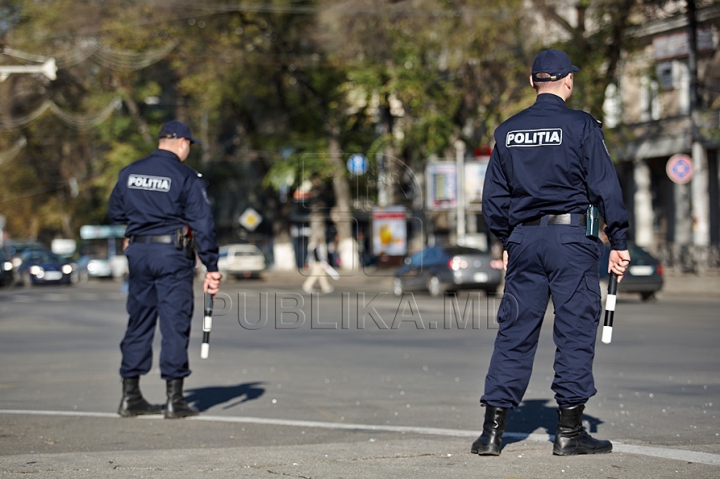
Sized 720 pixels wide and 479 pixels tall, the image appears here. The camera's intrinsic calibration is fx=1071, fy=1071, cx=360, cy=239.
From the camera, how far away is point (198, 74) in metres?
41.2

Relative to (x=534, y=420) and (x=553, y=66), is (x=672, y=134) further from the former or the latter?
(x=553, y=66)

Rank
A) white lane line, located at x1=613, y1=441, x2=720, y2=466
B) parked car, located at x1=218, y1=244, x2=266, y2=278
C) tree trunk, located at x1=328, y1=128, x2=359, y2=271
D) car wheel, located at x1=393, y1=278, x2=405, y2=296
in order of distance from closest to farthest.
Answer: white lane line, located at x1=613, y1=441, x2=720, y2=466
car wheel, located at x1=393, y1=278, x2=405, y2=296
tree trunk, located at x1=328, y1=128, x2=359, y2=271
parked car, located at x1=218, y1=244, x2=266, y2=278

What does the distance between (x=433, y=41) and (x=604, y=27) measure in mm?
5368

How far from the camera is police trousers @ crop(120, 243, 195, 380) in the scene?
7.45 meters

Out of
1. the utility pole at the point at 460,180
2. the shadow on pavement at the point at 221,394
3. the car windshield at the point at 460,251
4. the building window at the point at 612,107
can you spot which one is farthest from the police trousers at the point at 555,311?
the utility pole at the point at 460,180

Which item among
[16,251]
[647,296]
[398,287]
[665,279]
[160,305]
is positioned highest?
[16,251]

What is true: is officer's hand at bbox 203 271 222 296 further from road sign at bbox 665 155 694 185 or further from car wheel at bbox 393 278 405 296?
road sign at bbox 665 155 694 185

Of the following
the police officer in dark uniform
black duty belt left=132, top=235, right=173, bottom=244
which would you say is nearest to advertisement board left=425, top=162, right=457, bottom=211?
the police officer in dark uniform

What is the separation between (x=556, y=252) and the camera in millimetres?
5520

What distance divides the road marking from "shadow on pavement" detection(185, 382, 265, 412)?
0.72m

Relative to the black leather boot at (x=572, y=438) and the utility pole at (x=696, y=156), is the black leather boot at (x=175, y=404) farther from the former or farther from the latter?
the utility pole at (x=696, y=156)

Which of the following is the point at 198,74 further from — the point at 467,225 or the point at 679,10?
the point at 679,10

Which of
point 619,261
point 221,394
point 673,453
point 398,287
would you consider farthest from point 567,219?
point 398,287

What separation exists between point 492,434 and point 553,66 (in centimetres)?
196
